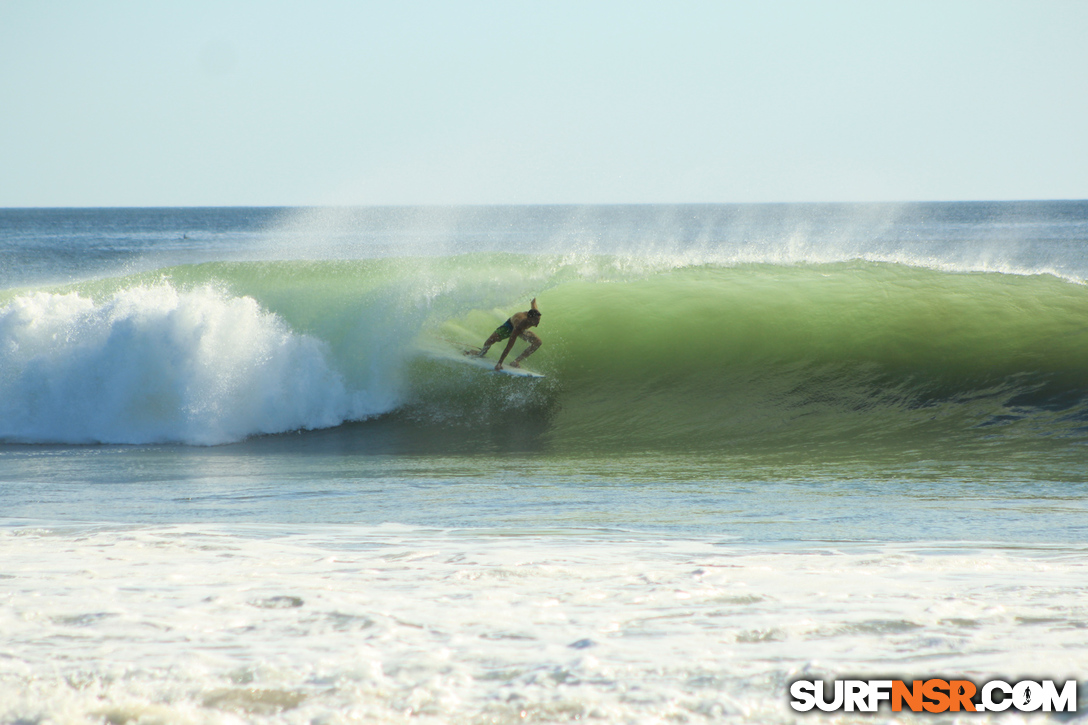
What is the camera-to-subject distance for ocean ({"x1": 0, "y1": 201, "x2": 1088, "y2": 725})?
2658 millimetres

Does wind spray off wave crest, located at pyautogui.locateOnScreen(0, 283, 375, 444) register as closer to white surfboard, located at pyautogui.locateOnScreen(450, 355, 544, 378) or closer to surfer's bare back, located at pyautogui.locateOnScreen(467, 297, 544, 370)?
white surfboard, located at pyautogui.locateOnScreen(450, 355, 544, 378)

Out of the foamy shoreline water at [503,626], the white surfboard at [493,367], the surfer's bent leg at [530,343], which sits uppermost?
the surfer's bent leg at [530,343]

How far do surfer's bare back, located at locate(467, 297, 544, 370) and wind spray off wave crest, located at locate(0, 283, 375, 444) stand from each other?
1.56m

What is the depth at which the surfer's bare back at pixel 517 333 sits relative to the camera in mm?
9430

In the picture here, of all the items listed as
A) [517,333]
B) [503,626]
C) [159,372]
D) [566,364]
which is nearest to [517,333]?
[517,333]

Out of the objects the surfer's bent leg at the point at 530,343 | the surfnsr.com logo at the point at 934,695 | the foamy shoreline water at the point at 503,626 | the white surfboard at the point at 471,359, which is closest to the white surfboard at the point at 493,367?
the white surfboard at the point at 471,359

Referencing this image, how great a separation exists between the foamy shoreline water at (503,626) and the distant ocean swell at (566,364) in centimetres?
383

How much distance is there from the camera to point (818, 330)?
10898 mm

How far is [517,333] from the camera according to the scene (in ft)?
31.8

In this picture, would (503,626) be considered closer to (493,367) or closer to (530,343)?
(493,367)

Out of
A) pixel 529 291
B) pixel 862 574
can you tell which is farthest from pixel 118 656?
pixel 529 291

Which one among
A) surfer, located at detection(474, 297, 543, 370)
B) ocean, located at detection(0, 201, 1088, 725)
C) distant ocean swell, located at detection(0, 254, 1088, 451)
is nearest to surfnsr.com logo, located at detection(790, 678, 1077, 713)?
ocean, located at detection(0, 201, 1088, 725)

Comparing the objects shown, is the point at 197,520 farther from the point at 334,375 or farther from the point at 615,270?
the point at 615,270

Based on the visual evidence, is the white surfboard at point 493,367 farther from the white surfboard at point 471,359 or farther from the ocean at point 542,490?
the ocean at point 542,490
